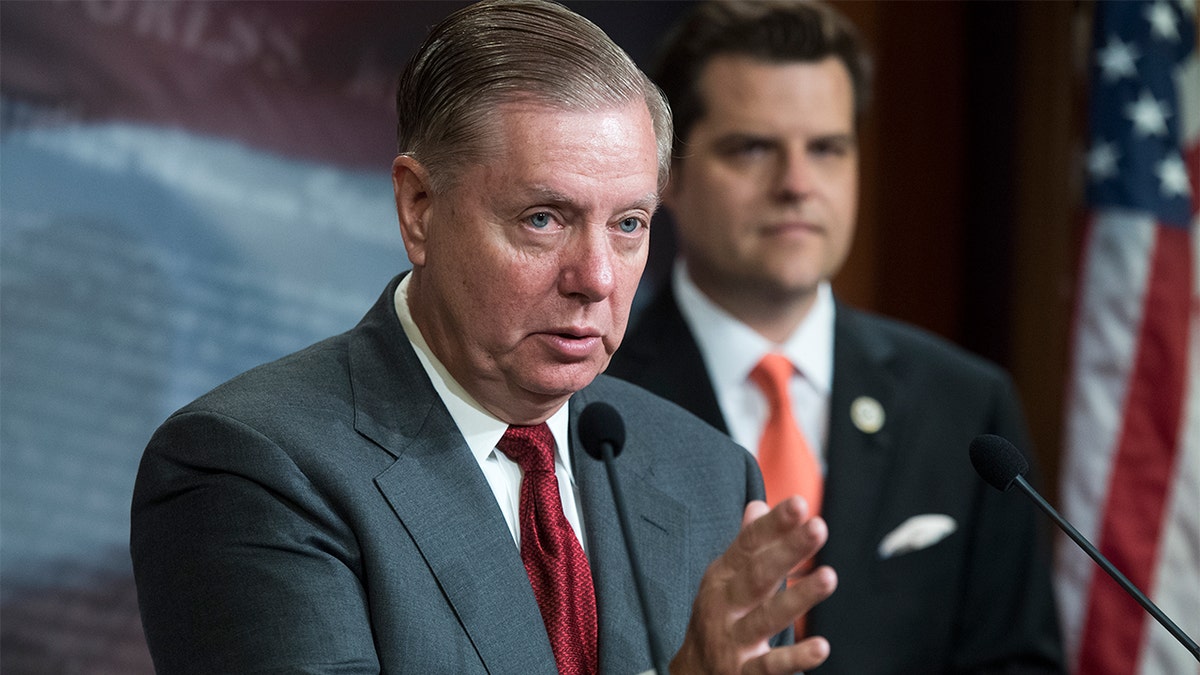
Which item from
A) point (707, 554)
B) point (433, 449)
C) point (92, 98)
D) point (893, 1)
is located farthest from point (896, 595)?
point (893, 1)

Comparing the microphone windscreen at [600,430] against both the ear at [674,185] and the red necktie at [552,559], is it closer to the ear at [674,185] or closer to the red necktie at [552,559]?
the red necktie at [552,559]

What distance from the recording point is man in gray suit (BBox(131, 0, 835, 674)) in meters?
1.36

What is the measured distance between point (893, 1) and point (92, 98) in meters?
2.39

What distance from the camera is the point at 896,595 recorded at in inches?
98.8

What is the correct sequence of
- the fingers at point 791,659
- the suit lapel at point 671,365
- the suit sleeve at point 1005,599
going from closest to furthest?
the fingers at point 791,659 < the suit lapel at point 671,365 < the suit sleeve at point 1005,599

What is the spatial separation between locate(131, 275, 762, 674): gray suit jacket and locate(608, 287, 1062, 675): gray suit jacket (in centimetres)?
84

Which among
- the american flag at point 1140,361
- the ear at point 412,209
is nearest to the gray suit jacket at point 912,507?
the american flag at point 1140,361

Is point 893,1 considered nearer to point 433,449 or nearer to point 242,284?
point 242,284

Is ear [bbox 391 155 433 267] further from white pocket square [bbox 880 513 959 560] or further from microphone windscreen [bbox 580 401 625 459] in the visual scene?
white pocket square [bbox 880 513 959 560]

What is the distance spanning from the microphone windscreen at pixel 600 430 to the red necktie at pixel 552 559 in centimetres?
12

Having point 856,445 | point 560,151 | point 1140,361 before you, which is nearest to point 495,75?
point 560,151

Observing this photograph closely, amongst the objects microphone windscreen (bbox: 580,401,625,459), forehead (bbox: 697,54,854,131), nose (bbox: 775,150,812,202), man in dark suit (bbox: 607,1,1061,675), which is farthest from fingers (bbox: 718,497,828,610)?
forehead (bbox: 697,54,854,131)

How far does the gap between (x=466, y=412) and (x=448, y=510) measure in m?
0.13

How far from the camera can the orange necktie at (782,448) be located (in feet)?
8.08
